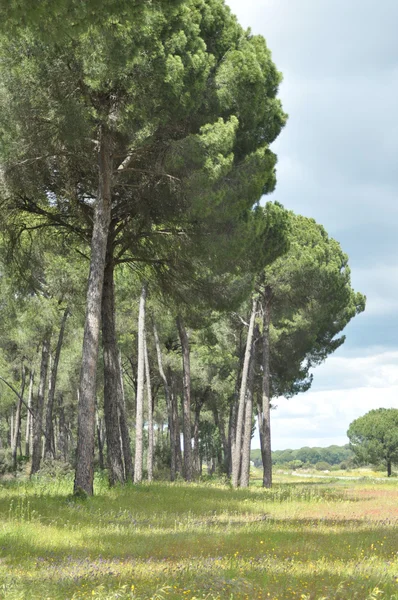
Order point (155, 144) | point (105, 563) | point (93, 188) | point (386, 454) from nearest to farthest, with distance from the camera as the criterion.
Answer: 1. point (105, 563)
2. point (155, 144)
3. point (93, 188)
4. point (386, 454)

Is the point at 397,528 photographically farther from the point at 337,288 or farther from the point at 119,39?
the point at 337,288

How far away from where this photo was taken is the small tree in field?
70.2 meters

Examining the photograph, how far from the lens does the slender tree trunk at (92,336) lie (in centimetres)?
1331

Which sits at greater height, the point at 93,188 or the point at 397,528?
the point at 93,188

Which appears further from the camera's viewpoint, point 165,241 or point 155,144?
point 165,241

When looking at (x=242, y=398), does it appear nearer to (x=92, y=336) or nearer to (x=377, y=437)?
(x=92, y=336)

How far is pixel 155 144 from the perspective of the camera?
1466 cm

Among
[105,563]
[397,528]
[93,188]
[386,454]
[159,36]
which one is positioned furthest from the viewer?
[386,454]

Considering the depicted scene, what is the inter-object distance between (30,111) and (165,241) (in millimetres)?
4974

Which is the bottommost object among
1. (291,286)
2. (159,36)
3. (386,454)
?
(386,454)

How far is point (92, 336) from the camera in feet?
45.1

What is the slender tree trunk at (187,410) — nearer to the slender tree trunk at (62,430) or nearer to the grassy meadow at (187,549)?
the grassy meadow at (187,549)

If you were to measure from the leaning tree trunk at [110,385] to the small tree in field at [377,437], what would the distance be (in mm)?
59776

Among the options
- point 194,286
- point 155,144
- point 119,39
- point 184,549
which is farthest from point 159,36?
point 184,549
